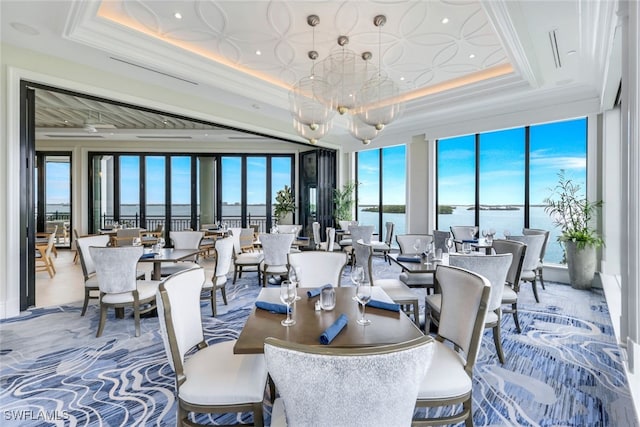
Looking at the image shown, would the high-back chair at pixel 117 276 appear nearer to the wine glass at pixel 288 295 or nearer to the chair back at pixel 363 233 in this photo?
the wine glass at pixel 288 295

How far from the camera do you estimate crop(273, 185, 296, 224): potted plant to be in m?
9.70

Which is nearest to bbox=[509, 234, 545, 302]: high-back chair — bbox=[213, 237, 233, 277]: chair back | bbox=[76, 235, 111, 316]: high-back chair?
bbox=[213, 237, 233, 277]: chair back

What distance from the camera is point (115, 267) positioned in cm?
316

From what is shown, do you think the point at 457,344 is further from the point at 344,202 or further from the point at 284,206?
the point at 284,206

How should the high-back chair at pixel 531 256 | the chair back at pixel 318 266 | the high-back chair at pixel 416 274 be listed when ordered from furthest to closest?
the high-back chair at pixel 531 256 → the high-back chair at pixel 416 274 → the chair back at pixel 318 266

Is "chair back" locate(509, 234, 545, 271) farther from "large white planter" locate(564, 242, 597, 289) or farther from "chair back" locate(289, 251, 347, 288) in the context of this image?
"chair back" locate(289, 251, 347, 288)

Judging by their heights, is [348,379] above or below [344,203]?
below

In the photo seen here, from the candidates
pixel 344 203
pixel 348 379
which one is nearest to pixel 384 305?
pixel 348 379

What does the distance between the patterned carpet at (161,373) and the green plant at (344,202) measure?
5392 millimetres

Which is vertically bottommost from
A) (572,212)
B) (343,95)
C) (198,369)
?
(198,369)

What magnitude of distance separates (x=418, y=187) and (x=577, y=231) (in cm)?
323

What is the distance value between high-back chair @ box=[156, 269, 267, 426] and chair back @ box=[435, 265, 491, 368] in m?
1.14

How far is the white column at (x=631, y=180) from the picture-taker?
1946mm

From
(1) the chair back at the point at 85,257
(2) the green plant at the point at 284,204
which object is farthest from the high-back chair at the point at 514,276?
(2) the green plant at the point at 284,204
